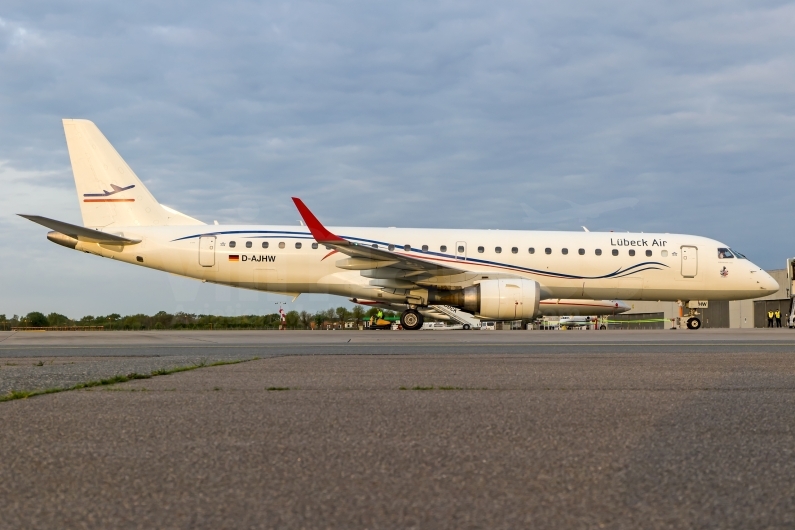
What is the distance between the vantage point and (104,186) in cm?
2208

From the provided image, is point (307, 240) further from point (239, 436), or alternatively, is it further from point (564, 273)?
point (239, 436)

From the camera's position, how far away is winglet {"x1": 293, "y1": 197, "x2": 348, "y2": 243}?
758 inches

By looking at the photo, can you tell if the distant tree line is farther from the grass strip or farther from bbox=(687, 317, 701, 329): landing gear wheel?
the grass strip

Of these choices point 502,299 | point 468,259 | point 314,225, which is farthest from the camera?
point 468,259

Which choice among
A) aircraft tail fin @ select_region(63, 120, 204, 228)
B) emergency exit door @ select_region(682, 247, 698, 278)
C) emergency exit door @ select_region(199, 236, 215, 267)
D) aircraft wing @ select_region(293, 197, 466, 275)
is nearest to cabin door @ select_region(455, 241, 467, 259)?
aircraft wing @ select_region(293, 197, 466, 275)

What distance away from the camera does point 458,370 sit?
645cm

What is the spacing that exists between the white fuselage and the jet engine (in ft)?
4.51

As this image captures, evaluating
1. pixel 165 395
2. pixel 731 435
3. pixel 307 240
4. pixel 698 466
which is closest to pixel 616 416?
pixel 731 435

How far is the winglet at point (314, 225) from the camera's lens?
19250mm

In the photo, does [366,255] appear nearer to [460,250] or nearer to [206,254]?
[460,250]

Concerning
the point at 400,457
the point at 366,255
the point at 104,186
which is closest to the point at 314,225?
the point at 366,255

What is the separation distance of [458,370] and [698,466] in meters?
4.22

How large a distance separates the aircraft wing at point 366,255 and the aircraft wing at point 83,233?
552cm

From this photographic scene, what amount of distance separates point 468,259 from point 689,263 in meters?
6.67
